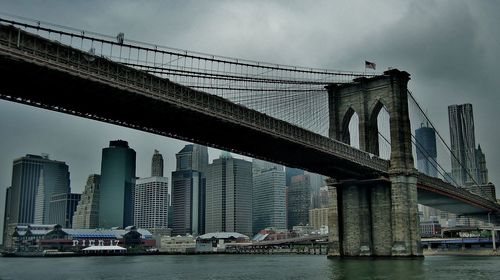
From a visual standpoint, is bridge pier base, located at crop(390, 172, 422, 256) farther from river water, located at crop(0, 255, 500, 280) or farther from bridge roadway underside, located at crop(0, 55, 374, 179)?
bridge roadway underside, located at crop(0, 55, 374, 179)

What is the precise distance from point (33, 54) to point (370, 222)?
45.3 m

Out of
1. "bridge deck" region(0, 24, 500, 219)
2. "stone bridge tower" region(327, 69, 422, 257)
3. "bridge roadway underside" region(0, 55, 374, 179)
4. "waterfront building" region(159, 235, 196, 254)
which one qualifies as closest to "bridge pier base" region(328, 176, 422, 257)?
"stone bridge tower" region(327, 69, 422, 257)

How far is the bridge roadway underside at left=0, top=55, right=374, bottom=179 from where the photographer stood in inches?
1344

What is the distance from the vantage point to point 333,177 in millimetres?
68062

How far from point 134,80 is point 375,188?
123ft

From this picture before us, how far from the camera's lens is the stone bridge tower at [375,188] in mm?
64250

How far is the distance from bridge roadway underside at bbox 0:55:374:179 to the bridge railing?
36 centimetres

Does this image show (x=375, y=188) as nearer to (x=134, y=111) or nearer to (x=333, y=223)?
(x=333, y=223)

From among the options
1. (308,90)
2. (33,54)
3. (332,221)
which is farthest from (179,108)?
(332,221)

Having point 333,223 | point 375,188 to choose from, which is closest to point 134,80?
point 375,188

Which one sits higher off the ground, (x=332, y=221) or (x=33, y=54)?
(x=33, y=54)

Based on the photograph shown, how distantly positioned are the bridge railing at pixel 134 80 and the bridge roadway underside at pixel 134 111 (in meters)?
0.36

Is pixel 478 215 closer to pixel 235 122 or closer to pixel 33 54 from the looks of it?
pixel 235 122

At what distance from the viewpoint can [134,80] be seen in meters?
37.8
